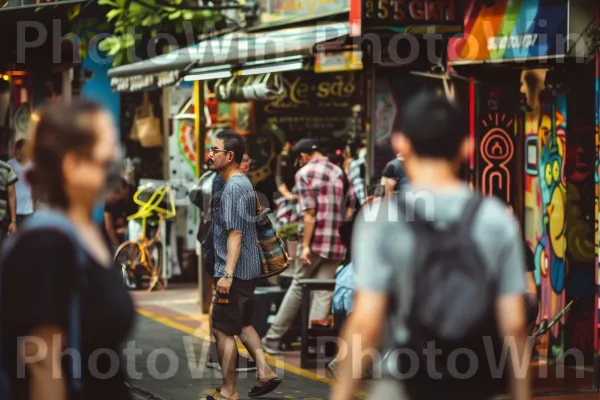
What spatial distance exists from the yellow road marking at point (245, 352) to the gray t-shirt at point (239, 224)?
1373mm

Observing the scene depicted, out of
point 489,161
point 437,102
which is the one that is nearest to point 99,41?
point 489,161

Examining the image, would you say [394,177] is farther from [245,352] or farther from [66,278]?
[66,278]

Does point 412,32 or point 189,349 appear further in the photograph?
point 412,32

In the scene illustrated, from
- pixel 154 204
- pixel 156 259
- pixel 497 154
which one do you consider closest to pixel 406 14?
pixel 497 154

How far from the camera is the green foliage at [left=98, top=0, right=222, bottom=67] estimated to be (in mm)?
18875

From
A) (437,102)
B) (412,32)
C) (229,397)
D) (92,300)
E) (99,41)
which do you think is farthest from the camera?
(99,41)

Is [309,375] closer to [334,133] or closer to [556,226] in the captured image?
[556,226]

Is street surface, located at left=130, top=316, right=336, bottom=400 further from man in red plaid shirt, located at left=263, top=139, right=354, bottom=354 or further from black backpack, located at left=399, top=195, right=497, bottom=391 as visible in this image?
black backpack, located at left=399, top=195, right=497, bottom=391

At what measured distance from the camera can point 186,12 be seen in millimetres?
19062

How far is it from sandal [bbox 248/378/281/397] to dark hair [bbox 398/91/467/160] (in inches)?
216

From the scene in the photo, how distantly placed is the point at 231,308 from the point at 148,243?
373 inches

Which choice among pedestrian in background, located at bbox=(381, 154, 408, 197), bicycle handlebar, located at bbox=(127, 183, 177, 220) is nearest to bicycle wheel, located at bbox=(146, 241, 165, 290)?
bicycle handlebar, located at bbox=(127, 183, 177, 220)

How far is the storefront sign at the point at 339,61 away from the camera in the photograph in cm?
1476

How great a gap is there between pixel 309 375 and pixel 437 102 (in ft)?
22.7
